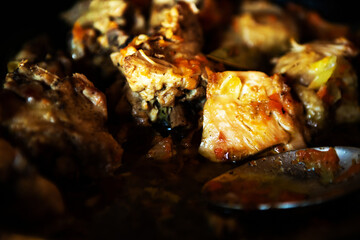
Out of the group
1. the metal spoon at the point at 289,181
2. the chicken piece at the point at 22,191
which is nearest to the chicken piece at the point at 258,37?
the metal spoon at the point at 289,181

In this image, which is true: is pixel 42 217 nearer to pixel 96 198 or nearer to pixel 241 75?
pixel 96 198

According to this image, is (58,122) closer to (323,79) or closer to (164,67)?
(164,67)

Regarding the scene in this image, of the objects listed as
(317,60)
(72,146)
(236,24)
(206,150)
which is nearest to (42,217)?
(72,146)

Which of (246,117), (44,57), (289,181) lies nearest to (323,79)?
(246,117)

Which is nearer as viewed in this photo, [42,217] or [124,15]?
[42,217]

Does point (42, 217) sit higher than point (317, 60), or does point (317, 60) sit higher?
point (317, 60)
